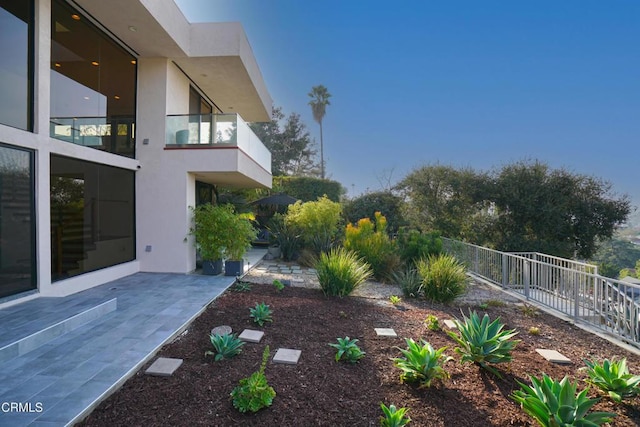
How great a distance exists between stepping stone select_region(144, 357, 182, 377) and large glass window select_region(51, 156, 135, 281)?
362cm

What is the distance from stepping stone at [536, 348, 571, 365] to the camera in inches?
147

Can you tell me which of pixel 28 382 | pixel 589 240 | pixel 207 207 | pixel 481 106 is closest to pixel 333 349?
pixel 28 382

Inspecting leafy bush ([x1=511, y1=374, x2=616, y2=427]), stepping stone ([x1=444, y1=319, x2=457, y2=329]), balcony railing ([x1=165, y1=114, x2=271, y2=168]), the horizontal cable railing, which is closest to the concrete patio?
leafy bush ([x1=511, y1=374, x2=616, y2=427])

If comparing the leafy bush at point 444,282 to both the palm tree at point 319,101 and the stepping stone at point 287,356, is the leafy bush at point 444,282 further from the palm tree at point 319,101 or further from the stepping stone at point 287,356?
the palm tree at point 319,101

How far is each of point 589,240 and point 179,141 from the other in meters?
16.1

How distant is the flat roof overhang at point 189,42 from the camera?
6.07m

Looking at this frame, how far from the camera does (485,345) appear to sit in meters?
3.25

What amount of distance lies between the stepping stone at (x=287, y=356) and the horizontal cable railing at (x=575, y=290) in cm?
475

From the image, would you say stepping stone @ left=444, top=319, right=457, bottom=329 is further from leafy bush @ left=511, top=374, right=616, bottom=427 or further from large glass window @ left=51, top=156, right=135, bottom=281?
large glass window @ left=51, top=156, right=135, bottom=281

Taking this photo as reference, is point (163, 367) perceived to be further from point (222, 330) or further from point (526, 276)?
point (526, 276)

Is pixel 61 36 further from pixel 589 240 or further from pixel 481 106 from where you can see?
pixel 481 106

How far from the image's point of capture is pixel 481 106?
96.6 ft

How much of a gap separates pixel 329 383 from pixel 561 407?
1824 mm

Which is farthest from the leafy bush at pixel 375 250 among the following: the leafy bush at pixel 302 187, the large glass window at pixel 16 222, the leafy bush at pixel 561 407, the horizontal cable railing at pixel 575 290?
the leafy bush at pixel 302 187
